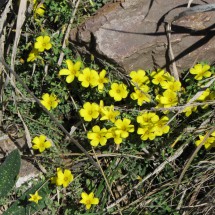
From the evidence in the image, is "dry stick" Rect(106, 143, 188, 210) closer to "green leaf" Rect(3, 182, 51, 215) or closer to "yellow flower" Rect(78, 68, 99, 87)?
"green leaf" Rect(3, 182, 51, 215)

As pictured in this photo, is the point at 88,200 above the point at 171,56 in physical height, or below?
below

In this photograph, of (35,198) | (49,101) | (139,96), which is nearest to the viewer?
(35,198)

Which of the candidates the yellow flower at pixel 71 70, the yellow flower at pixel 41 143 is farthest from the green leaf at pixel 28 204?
the yellow flower at pixel 71 70

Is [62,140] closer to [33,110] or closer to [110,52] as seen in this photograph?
[33,110]

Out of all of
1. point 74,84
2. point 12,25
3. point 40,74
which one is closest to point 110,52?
point 74,84

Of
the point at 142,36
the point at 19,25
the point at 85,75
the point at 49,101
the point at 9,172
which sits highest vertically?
the point at 19,25

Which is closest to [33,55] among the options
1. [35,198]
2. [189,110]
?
[35,198]

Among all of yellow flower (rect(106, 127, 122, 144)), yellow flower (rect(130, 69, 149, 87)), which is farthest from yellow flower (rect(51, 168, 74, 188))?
yellow flower (rect(130, 69, 149, 87))

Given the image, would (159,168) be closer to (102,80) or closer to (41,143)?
(102,80)
